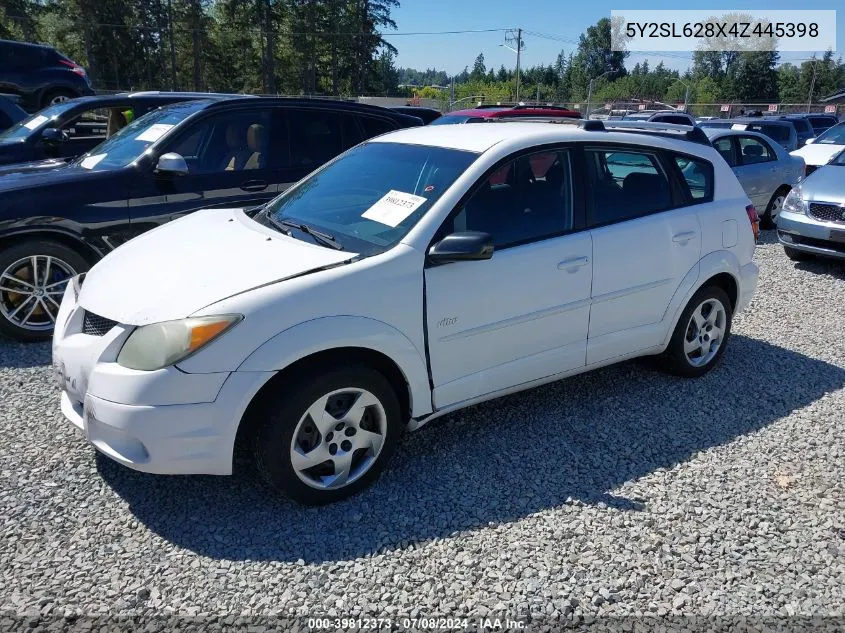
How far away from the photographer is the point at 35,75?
14070mm

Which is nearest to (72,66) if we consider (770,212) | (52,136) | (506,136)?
(52,136)

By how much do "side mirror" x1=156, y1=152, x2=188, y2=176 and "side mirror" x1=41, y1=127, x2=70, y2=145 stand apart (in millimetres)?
2480

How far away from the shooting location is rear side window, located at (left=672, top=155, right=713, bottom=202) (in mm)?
4371

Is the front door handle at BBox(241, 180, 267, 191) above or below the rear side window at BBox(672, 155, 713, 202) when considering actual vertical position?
below


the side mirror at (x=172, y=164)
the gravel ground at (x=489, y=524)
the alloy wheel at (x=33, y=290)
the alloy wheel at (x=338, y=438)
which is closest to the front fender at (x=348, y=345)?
the alloy wheel at (x=338, y=438)

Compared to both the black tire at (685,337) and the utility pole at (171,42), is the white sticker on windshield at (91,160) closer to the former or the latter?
the black tire at (685,337)

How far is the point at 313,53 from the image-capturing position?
5269cm

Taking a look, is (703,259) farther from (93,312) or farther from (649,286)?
(93,312)

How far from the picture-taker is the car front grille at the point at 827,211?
741cm

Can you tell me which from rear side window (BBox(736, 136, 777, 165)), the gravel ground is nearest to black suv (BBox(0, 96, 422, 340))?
the gravel ground

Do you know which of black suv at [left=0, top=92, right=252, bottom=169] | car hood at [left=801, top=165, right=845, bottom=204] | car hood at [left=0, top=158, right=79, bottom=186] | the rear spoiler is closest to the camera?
the rear spoiler

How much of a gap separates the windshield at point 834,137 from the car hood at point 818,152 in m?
0.16

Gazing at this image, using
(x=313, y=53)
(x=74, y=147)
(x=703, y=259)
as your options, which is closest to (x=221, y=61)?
(x=313, y=53)

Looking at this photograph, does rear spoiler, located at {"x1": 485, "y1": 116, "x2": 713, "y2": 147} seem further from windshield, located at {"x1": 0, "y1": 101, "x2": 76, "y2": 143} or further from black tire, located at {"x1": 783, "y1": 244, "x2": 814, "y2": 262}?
windshield, located at {"x1": 0, "y1": 101, "x2": 76, "y2": 143}
